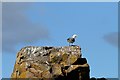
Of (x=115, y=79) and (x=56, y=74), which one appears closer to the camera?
(x=56, y=74)

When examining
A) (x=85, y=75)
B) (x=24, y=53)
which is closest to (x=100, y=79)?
(x=85, y=75)

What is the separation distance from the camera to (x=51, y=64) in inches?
2741

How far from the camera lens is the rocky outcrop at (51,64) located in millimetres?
68250

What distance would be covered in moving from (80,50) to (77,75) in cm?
299

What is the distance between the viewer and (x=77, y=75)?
69250 millimetres

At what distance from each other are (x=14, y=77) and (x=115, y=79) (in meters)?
16.2

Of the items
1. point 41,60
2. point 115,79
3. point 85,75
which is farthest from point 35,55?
point 115,79

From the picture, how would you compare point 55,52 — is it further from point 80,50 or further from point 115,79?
point 115,79

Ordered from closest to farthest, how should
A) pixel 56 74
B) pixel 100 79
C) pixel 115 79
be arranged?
pixel 56 74, pixel 100 79, pixel 115 79

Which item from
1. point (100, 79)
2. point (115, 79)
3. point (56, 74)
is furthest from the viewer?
point (115, 79)

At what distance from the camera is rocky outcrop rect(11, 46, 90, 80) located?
224 ft

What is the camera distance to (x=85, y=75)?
69.8m

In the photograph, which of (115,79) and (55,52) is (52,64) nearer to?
(55,52)

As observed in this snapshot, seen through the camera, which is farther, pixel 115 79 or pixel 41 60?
pixel 115 79
